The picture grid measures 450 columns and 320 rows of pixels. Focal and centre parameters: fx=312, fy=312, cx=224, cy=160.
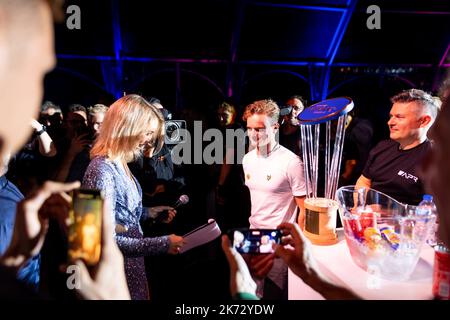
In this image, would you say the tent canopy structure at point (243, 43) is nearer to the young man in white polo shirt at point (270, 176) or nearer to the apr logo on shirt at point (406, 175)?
the young man in white polo shirt at point (270, 176)

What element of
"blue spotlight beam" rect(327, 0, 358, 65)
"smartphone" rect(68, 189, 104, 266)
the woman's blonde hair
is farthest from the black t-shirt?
"blue spotlight beam" rect(327, 0, 358, 65)

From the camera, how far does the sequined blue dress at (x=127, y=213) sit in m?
1.51

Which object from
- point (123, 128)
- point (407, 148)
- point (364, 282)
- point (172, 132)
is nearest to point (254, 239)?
point (364, 282)

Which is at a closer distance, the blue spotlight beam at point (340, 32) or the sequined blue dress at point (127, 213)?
the sequined blue dress at point (127, 213)

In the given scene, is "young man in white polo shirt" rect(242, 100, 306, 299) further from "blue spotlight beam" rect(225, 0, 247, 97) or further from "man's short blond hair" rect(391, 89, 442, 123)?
"blue spotlight beam" rect(225, 0, 247, 97)

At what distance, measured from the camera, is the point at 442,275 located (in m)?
1.05

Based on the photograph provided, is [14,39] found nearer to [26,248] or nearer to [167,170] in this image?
[26,248]

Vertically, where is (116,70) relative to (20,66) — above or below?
above

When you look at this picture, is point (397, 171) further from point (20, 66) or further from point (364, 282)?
point (20, 66)

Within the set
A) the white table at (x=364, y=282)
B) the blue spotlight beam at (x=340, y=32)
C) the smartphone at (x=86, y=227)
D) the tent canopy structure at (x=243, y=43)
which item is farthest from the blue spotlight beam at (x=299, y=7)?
the smartphone at (x=86, y=227)

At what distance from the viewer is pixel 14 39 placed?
552 mm

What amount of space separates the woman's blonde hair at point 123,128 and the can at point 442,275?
1416 mm

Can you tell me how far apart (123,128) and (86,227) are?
93cm

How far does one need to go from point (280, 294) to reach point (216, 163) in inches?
75.2
